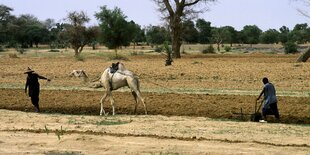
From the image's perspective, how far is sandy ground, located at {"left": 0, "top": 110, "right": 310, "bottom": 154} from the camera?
499 inches

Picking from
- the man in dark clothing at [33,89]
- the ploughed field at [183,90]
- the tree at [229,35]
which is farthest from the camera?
the tree at [229,35]

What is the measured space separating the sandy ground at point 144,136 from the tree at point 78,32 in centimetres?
4278

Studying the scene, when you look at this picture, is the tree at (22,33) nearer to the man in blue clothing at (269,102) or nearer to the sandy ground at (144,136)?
the sandy ground at (144,136)

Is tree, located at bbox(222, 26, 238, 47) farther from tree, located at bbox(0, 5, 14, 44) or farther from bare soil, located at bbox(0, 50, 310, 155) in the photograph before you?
bare soil, located at bbox(0, 50, 310, 155)

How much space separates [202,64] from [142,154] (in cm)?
2846

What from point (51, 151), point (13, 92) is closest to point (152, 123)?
point (51, 151)

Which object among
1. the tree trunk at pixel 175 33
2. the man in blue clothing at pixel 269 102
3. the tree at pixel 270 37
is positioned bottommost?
the tree at pixel 270 37

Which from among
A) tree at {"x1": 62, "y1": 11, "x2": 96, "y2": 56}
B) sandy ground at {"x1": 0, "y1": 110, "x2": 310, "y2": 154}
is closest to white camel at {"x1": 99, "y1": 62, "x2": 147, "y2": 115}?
sandy ground at {"x1": 0, "y1": 110, "x2": 310, "y2": 154}

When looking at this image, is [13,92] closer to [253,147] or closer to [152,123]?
[152,123]

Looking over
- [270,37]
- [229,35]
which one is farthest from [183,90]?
[270,37]

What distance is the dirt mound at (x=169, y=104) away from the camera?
1955 cm

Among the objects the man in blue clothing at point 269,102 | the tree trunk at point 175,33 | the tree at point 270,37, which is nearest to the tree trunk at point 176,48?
the tree trunk at point 175,33

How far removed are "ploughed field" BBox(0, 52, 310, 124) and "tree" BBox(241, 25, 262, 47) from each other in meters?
80.7

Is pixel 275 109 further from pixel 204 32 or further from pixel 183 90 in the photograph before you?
pixel 204 32
